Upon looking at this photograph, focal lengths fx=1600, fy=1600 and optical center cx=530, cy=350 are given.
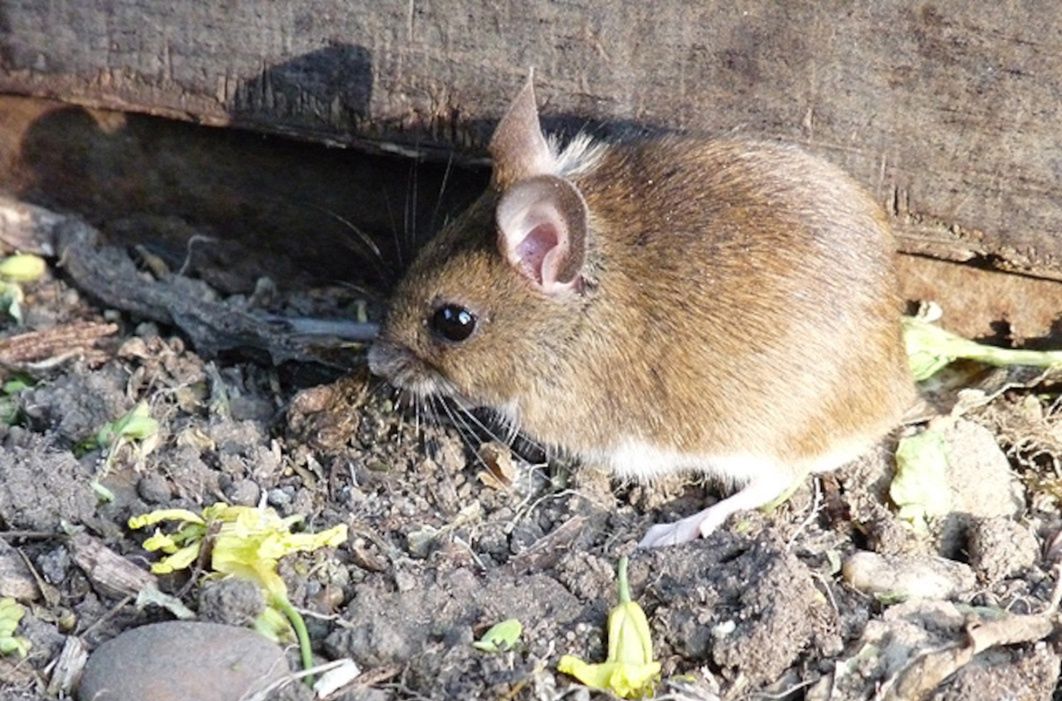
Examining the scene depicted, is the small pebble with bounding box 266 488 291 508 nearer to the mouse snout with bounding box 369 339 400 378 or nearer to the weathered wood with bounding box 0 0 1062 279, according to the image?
the mouse snout with bounding box 369 339 400 378

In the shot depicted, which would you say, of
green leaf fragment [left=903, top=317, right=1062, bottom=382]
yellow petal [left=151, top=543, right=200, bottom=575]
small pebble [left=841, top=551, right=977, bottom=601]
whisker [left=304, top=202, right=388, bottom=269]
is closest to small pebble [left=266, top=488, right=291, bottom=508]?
yellow petal [left=151, top=543, right=200, bottom=575]

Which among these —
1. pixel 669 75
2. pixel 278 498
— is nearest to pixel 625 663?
pixel 278 498

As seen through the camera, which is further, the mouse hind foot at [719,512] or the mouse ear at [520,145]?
the mouse ear at [520,145]

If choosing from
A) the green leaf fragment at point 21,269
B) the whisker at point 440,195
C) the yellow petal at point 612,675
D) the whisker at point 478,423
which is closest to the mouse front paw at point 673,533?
the yellow petal at point 612,675

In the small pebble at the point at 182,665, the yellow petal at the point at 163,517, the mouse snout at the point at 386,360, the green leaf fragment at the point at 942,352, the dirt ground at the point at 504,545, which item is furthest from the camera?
the green leaf fragment at the point at 942,352

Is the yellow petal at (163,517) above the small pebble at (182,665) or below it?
above

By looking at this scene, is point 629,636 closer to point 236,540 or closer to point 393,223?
point 236,540

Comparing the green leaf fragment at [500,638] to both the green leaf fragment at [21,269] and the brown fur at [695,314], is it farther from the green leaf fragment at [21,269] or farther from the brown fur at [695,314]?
the green leaf fragment at [21,269]
